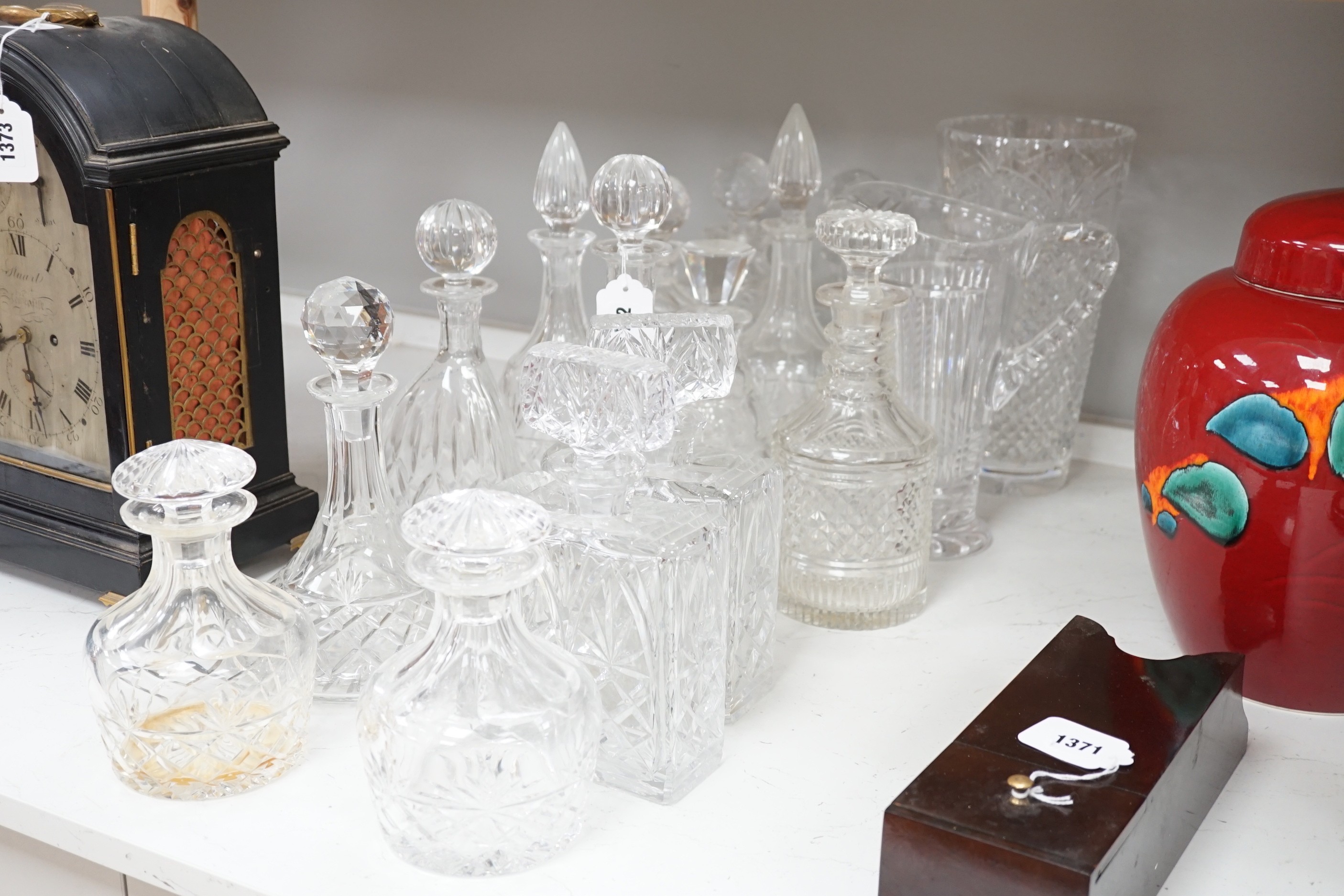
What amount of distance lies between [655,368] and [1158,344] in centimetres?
40

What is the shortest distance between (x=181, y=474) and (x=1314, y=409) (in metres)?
0.68

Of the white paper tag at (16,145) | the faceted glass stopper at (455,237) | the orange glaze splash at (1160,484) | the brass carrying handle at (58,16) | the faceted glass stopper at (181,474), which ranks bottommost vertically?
the orange glaze splash at (1160,484)

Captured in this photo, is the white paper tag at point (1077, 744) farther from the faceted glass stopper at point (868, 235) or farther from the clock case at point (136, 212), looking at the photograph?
the clock case at point (136, 212)

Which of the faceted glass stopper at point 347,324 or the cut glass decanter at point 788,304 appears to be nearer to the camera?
the faceted glass stopper at point 347,324

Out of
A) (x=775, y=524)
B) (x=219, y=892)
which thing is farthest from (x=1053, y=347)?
(x=219, y=892)

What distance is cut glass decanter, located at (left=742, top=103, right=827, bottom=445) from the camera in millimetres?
1232

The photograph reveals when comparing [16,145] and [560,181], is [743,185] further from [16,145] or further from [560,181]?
[16,145]

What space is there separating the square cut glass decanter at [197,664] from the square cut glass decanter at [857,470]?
0.39 m

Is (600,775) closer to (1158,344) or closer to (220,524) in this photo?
(220,524)

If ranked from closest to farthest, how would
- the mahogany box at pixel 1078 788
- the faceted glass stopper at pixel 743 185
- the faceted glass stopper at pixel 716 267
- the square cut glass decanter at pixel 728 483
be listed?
1. the mahogany box at pixel 1078 788
2. the square cut glass decanter at pixel 728 483
3. the faceted glass stopper at pixel 716 267
4. the faceted glass stopper at pixel 743 185

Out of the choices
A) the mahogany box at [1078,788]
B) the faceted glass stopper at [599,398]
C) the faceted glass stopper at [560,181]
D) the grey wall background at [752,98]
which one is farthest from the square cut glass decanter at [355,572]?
the grey wall background at [752,98]

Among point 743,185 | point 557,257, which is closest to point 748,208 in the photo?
point 743,185

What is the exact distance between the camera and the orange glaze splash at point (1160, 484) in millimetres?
925

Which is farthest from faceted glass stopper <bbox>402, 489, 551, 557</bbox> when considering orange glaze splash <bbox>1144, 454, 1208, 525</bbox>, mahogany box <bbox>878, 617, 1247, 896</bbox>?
orange glaze splash <bbox>1144, 454, 1208, 525</bbox>
